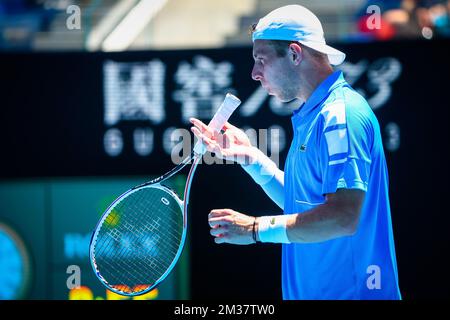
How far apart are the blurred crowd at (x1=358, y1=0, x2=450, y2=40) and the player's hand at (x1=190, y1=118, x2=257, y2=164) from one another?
8.75ft

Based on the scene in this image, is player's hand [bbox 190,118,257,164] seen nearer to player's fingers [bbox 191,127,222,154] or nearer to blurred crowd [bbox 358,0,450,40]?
player's fingers [bbox 191,127,222,154]

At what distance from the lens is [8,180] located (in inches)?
214

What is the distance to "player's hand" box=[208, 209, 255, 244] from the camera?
251 centimetres

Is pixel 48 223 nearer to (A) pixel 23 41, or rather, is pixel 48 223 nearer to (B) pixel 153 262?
(A) pixel 23 41

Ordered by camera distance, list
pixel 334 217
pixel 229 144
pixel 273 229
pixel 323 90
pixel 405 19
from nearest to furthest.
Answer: pixel 334 217
pixel 273 229
pixel 323 90
pixel 229 144
pixel 405 19

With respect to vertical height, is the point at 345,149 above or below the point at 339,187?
above

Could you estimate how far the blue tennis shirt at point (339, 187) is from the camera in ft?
7.93

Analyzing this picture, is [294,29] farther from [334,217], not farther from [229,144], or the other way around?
[334,217]

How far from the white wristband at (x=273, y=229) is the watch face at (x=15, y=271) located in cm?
325

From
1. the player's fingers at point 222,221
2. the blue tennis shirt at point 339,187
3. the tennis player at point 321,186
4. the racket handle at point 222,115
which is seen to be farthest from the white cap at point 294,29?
the player's fingers at point 222,221

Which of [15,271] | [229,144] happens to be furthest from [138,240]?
[15,271]

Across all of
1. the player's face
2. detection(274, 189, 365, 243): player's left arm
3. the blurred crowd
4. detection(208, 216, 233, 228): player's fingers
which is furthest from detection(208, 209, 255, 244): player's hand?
the blurred crowd

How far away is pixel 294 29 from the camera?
2656mm

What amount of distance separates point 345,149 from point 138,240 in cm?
118
